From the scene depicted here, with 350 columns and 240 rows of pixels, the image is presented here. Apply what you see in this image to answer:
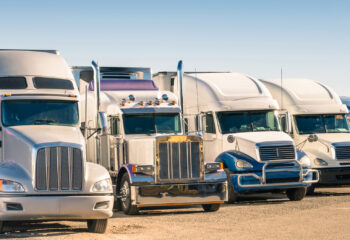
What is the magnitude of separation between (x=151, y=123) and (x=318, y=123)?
6.71m

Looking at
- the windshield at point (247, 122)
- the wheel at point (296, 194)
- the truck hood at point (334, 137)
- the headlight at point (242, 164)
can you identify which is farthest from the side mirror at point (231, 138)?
the truck hood at point (334, 137)

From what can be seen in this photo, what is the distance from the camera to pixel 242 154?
20219mm

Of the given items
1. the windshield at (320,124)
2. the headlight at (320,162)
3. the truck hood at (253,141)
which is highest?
the windshield at (320,124)

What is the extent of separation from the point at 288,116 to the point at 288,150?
1.74 m

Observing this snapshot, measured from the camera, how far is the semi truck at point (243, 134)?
19828 millimetres

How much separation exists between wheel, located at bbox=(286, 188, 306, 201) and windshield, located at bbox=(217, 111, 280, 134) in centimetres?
195

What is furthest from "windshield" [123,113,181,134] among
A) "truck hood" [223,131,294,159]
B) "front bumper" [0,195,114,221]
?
"front bumper" [0,195,114,221]

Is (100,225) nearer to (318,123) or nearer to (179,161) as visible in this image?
(179,161)

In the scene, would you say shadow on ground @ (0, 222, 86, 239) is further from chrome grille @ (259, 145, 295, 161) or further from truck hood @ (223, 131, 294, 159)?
chrome grille @ (259, 145, 295, 161)

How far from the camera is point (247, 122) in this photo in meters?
21.4

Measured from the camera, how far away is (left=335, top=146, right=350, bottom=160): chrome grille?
72.3ft

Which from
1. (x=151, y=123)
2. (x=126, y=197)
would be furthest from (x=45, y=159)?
(x=151, y=123)

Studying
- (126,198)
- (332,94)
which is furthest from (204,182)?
(332,94)

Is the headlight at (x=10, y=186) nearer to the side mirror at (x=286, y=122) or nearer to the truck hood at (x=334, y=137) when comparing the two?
the side mirror at (x=286, y=122)
